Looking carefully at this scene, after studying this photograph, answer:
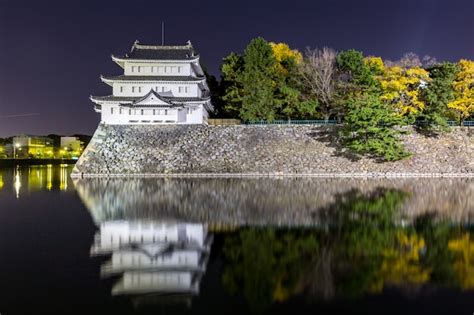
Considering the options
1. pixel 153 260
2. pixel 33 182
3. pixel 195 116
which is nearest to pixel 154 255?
pixel 153 260

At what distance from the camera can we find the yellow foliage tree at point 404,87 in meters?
38.5

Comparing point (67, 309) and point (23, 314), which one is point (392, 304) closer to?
point (67, 309)

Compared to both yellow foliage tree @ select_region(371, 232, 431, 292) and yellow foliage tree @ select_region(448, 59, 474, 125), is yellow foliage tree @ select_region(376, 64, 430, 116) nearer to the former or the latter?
yellow foliage tree @ select_region(448, 59, 474, 125)

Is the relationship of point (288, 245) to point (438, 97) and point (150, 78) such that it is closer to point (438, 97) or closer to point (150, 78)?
point (150, 78)

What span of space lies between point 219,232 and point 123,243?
8.99 ft

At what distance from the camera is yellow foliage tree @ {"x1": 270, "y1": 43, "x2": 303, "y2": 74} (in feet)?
150

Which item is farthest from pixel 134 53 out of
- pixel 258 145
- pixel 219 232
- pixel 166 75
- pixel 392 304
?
pixel 392 304

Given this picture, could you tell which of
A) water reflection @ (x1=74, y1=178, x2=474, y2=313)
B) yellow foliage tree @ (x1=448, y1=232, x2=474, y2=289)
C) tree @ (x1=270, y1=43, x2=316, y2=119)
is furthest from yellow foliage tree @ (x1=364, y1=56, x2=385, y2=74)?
yellow foliage tree @ (x1=448, y1=232, x2=474, y2=289)

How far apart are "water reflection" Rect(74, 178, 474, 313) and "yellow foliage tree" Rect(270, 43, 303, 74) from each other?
28.1m

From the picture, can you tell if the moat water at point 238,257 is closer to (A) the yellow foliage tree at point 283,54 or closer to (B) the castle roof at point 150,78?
(B) the castle roof at point 150,78

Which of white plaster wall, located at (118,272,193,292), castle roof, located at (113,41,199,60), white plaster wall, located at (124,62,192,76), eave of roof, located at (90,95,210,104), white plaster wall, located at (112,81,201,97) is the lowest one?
white plaster wall, located at (118,272,193,292)

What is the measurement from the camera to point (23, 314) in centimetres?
675

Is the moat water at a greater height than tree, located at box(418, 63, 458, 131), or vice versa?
tree, located at box(418, 63, 458, 131)

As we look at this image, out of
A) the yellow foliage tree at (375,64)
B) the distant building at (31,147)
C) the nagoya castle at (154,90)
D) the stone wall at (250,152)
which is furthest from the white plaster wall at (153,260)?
the distant building at (31,147)
